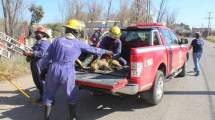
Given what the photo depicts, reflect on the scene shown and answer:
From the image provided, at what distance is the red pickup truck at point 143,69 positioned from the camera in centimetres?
662

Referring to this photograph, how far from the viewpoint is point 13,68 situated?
12070 millimetres

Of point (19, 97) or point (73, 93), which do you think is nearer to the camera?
point (73, 93)

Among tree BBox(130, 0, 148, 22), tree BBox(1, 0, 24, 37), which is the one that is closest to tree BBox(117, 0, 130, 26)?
tree BBox(130, 0, 148, 22)

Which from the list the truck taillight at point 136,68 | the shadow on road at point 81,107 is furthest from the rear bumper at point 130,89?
the shadow on road at point 81,107

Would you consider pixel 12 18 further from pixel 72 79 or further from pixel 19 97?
pixel 72 79

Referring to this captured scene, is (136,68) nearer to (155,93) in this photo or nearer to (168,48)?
(155,93)

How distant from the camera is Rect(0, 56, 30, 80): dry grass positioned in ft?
37.6

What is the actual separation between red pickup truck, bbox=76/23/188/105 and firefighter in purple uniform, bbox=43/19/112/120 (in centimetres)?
69

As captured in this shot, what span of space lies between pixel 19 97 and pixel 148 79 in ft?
10.8

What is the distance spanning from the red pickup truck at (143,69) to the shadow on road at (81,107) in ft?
1.80

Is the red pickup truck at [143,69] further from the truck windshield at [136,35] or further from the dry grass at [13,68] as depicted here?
the dry grass at [13,68]

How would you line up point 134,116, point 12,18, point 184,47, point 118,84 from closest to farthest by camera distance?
point 118,84, point 134,116, point 184,47, point 12,18

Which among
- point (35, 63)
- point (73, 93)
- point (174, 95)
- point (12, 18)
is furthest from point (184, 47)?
point (12, 18)

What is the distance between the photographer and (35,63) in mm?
7762
